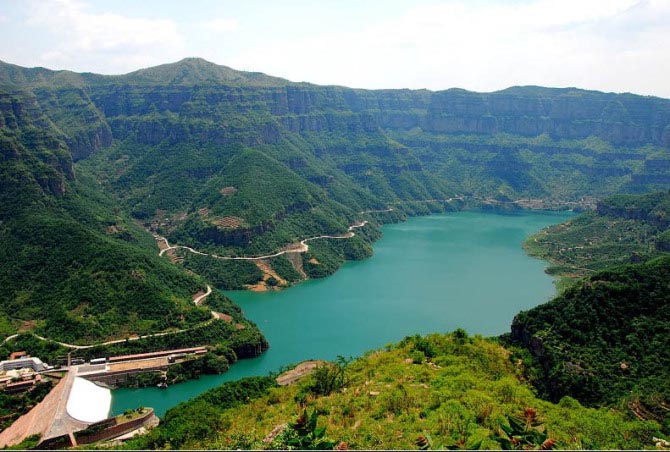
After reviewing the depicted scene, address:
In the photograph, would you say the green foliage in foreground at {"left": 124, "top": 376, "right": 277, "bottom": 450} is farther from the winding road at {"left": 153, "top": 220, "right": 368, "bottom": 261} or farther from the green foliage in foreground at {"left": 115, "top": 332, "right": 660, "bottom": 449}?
the winding road at {"left": 153, "top": 220, "right": 368, "bottom": 261}

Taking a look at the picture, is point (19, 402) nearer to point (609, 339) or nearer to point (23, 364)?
point (23, 364)

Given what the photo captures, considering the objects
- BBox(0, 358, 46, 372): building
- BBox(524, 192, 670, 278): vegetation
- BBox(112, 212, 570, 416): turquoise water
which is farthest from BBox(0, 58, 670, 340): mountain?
BBox(524, 192, 670, 278): vegetation

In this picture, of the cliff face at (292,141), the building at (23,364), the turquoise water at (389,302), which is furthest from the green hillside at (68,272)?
the cliff face at (292,141)

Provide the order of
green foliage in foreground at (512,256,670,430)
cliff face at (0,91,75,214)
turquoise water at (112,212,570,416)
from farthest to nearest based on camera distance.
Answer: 1. cliff face at (0,91,75,214)
2. turquoise water at (112,212,570,416)
3. green foliage in foreground at (512,256,670,430)

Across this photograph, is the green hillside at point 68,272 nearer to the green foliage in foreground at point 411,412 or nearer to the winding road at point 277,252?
the winding road at point 277,252

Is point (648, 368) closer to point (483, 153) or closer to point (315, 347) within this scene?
point (315, 347)

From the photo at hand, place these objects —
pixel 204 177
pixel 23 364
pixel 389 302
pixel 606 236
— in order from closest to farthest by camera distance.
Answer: pixel 23 364
pixel 389 302
pixel 606 236
pixel 204 177

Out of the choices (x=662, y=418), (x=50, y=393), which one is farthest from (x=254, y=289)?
(x=662, y=418)

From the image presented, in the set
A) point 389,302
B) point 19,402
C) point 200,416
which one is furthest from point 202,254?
point 200,416
